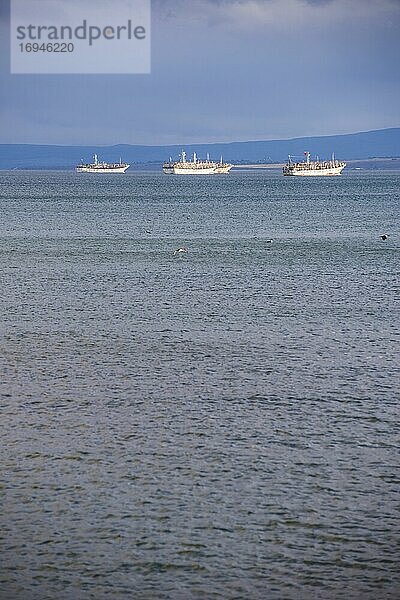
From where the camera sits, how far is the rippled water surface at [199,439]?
11055mm

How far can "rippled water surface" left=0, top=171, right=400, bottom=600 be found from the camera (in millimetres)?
11055

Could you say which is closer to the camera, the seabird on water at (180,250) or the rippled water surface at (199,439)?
the rippled water surface at (199,439)

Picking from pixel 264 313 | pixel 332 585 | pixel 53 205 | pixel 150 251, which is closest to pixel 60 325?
pixel 264 313

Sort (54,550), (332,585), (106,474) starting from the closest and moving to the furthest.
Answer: (332,585), (54,550), (106,474)

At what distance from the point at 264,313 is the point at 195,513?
13.8 metres

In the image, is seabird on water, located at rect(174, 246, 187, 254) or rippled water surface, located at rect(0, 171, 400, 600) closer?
rippled water surface, located at rect(0, 171, 400, 600)

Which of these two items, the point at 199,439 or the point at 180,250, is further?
the point at 180,250

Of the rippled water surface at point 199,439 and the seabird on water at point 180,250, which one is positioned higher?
the seabird on water at point 180,250

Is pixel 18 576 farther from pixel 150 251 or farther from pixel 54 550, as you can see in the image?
pixel 150 251

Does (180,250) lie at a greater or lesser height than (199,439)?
greater

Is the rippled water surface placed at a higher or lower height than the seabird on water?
lower

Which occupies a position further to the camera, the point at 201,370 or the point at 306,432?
the point at 201,370

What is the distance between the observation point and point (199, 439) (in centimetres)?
1524

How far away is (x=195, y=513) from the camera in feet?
40.8
